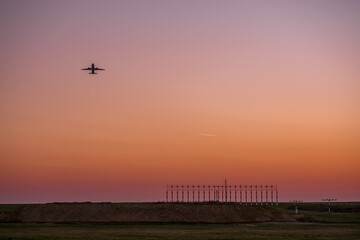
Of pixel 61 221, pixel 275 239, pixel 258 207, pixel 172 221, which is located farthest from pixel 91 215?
pixel 275 239

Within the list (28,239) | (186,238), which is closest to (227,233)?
(186,238)

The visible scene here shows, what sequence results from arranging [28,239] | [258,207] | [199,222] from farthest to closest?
[258,207]
[199,222]
[28,239]

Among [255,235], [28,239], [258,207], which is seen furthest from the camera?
[258,207]

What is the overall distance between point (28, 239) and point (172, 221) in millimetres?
49687

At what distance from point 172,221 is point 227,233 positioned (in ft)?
115

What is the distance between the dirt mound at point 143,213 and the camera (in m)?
128

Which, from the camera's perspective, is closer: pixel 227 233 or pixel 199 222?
pixel 227 233

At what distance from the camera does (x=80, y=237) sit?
273 ft

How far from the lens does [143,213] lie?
130 m

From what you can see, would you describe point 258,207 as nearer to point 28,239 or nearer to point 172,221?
point 172,221

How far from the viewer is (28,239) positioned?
79188 millimetres

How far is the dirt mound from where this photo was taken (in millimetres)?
127500

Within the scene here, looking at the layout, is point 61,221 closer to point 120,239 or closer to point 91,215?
point 91,215

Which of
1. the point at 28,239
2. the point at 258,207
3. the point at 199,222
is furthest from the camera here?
the point at 258,207
